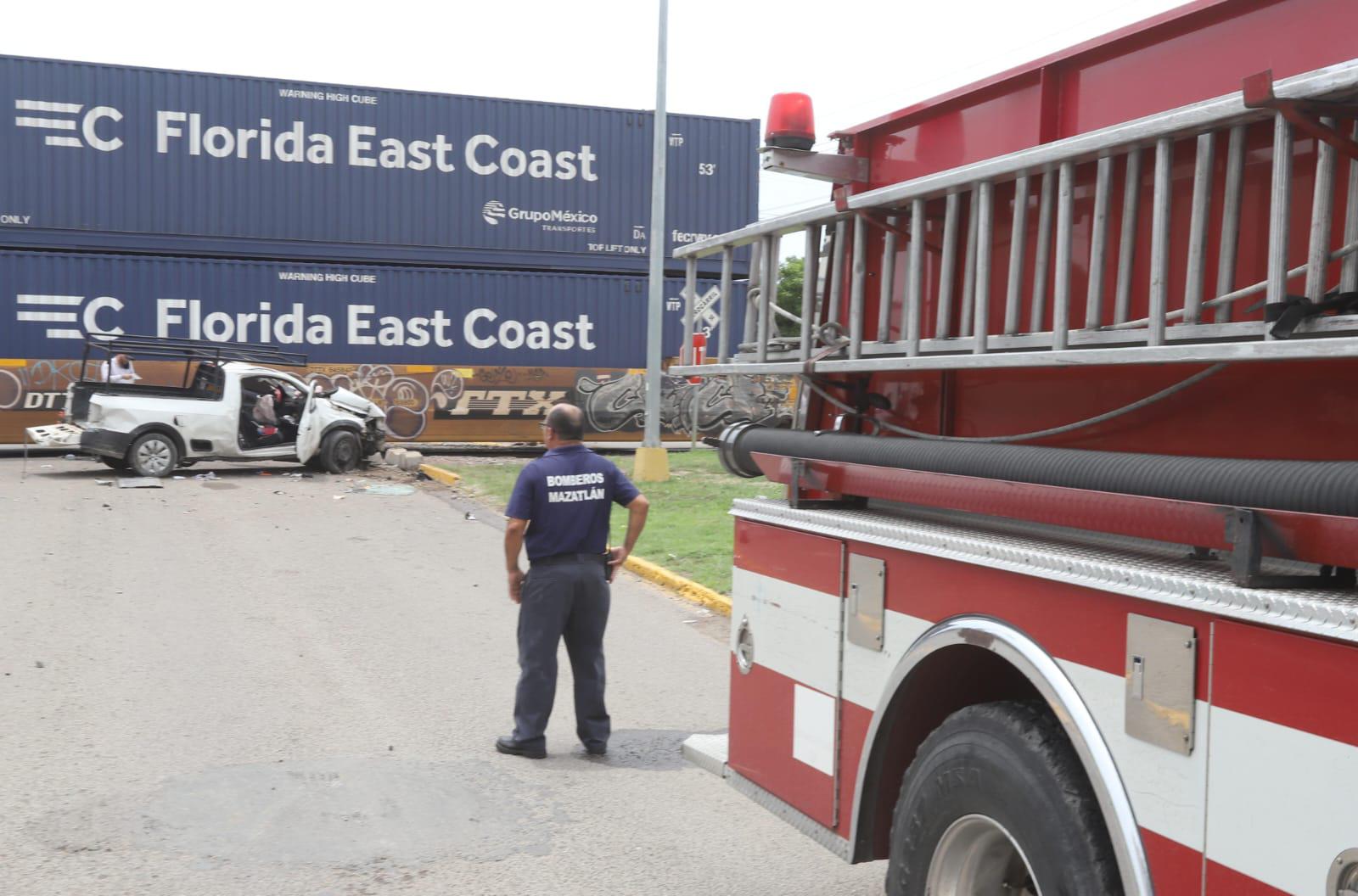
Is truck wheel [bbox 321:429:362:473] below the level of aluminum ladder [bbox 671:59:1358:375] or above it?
below

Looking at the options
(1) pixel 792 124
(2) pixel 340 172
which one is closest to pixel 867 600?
(1) pixel 792 124

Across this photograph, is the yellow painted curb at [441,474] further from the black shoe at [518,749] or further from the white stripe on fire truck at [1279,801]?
the white stripe on fire truck at [1279,801]

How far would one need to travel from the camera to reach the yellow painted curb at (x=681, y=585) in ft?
33.6

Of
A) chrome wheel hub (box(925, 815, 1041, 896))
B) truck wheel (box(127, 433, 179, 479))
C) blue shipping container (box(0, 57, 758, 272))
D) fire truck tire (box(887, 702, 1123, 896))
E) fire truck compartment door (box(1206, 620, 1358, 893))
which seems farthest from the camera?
blue shipping container (box(0, 57, 758, 272))

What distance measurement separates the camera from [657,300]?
1827cm

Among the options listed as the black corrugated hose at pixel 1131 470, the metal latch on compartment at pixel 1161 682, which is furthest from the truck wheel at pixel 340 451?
the metal latch on compartment at pixel 1161 682

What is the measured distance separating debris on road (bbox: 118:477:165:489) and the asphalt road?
234 inches

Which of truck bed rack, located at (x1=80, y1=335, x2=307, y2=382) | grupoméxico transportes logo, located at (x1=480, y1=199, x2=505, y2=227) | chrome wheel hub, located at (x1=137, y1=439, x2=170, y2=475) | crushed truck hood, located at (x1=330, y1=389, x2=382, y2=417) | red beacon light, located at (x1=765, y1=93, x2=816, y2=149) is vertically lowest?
chrome wheel hub, located at (x1=137, y1=439, x2=170, y2=475)

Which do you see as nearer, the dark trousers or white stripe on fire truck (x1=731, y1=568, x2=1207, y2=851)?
white stripe on fire truck (x1=731, y1=568, x2=1207, y2=851)

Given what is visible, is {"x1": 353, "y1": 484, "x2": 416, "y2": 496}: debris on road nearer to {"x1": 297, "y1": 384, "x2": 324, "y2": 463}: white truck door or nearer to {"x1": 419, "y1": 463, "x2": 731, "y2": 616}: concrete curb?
{"x1": 297, "y1": 384, "x2": 324, "y2": 463}: white truck door

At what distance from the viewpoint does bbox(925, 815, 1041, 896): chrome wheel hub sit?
124 inches

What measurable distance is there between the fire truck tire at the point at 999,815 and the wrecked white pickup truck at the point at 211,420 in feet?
56.3

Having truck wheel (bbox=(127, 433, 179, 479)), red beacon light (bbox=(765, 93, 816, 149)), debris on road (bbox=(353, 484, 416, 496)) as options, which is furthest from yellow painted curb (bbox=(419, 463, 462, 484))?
red beacon light (bbox=(765, 93, 816, 149))

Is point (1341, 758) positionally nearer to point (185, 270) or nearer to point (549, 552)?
point (549, 552)
